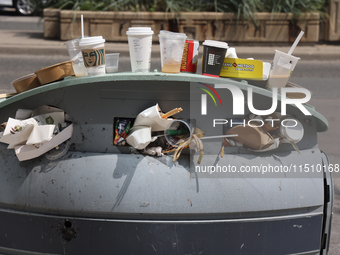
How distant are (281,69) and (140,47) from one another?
861 mm

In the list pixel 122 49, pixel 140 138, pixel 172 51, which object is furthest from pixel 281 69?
pixel 122 49

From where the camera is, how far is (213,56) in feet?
7.65

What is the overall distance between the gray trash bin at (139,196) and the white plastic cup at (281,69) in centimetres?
31

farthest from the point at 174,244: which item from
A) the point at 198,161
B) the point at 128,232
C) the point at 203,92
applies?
the point at 203,92

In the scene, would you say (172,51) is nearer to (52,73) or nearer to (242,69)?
(242,69)

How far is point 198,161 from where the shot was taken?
7.05ft

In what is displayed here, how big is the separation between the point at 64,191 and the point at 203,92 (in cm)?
90

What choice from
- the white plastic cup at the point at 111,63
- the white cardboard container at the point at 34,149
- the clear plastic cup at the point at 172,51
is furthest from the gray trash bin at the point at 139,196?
the white plastic cup at the point at 111,63

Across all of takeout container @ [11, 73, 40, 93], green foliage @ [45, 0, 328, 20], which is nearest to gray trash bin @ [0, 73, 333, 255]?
takeout container @ [11, 73, 40, 93]

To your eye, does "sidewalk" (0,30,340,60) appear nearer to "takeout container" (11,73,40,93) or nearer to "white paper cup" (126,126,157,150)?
"takeout container" (11,73,40,93)

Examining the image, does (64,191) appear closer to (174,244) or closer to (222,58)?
(174,244)

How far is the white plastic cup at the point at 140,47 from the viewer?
2.35 meters

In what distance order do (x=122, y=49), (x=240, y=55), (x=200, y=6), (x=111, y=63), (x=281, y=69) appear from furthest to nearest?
1. (x=200, y=6)
2. (x=122, y=49)
3. (x=240, y=55)
4. (x=111, y=63)
5. (x=281, y=69)

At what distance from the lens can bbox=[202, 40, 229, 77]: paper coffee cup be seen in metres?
2.31
